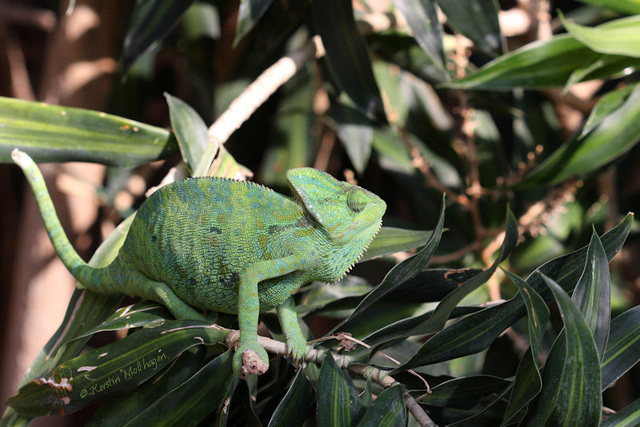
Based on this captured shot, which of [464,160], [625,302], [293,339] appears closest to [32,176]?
[293,339]

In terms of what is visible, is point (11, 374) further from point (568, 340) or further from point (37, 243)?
point (568, 340)

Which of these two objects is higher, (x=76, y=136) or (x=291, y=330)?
(x=76, y=136)

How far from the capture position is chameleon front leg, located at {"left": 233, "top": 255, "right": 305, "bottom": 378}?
876 millimetres

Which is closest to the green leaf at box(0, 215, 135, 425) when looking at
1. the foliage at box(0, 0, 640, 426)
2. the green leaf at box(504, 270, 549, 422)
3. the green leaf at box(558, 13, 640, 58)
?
the foliage at box(0, 0, 640, 426)

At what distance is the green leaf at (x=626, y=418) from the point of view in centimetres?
82

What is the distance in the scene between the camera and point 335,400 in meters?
0.83

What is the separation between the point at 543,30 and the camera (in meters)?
1.99

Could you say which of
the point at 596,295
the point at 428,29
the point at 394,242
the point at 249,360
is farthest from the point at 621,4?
the point at 249,360

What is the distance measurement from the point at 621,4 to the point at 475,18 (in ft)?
1.28

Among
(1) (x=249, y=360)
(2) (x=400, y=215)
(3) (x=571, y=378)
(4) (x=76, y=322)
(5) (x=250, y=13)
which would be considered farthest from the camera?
(2) (x=400, y=215)

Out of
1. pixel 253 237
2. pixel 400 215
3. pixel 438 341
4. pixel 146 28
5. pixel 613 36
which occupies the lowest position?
pixel 400 215

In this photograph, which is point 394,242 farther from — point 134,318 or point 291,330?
point 134,318

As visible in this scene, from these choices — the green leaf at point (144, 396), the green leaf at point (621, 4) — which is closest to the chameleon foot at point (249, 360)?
the green leaf at point (144, 396)

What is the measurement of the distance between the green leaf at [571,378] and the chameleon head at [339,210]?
1.25 feet
